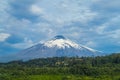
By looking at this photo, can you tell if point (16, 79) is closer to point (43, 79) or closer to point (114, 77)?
point (43, 79)

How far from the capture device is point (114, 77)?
195750 mm

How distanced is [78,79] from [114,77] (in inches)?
868

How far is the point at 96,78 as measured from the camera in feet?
646

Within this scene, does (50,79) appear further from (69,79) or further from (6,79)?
(6,79)

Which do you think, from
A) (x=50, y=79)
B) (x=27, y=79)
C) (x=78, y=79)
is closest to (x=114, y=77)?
(x=78, y=79)

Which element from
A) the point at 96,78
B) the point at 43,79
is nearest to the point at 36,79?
the point at 43,79

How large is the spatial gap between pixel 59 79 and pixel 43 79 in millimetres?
9793

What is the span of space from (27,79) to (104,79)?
46.2 meters

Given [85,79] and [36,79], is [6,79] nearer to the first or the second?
[36,79]

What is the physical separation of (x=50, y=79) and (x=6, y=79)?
26878mm

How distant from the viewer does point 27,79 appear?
196m

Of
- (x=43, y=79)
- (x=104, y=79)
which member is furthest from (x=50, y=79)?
(x=104, y=79)

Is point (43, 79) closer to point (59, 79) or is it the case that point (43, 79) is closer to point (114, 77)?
point (59, 79)

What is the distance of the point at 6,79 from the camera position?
648 ft
